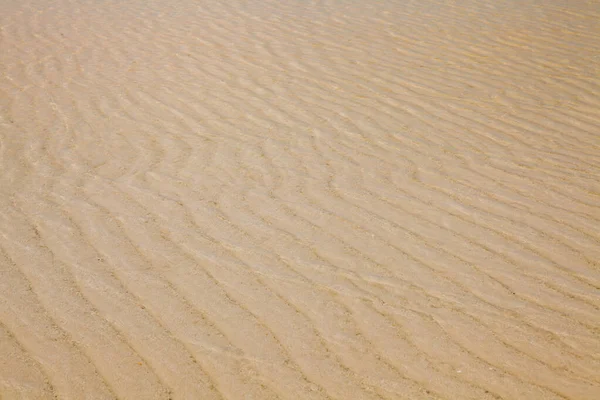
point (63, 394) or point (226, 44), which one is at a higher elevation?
point (226, 44)

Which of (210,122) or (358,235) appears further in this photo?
(210,122)

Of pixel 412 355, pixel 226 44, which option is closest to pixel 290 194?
pixel 412 355

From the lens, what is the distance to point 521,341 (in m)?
2.53

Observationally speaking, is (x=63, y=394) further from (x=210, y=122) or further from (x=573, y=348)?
(x=210, y=122)

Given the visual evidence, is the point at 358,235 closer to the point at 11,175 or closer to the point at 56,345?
the point at 56,345

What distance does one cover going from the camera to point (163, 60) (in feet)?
20.1

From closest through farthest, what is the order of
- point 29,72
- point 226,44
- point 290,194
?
point 290,194
point 29,72
point 226,44

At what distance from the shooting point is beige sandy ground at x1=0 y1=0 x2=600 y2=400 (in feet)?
7.91

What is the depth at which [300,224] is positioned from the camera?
332cm

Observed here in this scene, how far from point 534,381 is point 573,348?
273 millimetres

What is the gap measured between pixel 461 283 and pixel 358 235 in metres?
0.59

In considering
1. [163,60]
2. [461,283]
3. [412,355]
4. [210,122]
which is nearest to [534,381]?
[412,355]

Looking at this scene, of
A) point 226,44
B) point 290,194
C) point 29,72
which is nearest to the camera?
point 290,194

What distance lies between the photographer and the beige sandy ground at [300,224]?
2.41 meters
